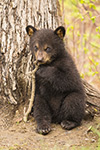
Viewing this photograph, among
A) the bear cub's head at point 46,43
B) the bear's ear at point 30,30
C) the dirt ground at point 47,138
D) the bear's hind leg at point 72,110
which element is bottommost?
the dirt ground at point 47,138

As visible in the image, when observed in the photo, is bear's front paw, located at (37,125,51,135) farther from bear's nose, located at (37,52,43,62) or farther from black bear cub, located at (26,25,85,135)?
bear's nose, located at (37,52,43,62)

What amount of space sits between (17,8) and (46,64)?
1.32 metres

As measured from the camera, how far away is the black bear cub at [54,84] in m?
4.28

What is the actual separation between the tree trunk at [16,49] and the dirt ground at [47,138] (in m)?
0.38

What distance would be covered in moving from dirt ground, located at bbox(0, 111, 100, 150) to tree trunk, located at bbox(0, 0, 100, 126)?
1.25 ft

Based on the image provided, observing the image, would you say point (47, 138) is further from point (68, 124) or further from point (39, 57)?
point (39, 57)

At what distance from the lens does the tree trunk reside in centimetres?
452

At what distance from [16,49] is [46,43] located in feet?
2.20

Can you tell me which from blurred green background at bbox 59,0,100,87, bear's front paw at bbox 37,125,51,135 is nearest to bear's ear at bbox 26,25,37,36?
blurred green background at bbox 59,0,100,87

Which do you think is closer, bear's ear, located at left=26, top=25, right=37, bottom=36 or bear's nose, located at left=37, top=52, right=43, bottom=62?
bear's nose, located at left=37, top=52, right=43, bottom=62

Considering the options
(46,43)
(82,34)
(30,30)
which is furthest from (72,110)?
(82,34)

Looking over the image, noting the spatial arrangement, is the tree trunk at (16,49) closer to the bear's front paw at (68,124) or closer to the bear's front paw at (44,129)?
the bear's front paw at (44,129)

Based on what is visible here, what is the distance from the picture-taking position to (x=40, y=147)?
356 cm

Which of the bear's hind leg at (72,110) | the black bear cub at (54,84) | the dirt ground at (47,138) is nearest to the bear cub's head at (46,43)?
the black bear cub at (54,84)
